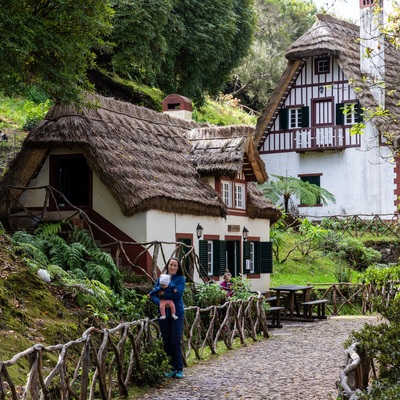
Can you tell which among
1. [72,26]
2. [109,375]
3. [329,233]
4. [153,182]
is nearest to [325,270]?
[329,233]

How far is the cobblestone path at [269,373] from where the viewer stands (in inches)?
472

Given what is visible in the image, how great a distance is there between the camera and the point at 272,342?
61.9ft

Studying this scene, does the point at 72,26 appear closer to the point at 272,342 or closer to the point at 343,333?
the point at 272,342

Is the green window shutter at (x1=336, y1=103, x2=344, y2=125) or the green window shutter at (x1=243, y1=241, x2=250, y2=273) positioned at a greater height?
the green window shutter at (x1=336, y1=103, x2=344, y2=125)

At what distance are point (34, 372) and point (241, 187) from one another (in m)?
18.2

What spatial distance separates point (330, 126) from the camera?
130 feet

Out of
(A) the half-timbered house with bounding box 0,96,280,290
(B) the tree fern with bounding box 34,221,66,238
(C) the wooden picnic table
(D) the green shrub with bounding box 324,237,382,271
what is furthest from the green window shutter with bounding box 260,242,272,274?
(B) the tree fern with bounding box 34,221,66,238

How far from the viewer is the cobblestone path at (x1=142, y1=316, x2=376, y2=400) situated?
11984mm

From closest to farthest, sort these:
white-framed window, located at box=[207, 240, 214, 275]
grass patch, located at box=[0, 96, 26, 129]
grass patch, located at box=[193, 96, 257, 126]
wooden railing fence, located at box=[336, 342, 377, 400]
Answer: wooden railing fence, located at box=[336, 342, 377, 400], white-framed window, located at box=[207, 240, 214, 275], grass patch, located at box=[0, 96, 26, 129], grass patch, located at box=[193, 96, 257, 126]

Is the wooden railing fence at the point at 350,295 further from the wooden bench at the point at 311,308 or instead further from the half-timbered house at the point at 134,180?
the half-timbered house at the point at 134,180

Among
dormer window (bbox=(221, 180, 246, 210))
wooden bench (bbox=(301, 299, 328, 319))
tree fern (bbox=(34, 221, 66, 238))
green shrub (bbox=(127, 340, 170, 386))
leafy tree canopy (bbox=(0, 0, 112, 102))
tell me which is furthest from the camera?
dormer window (bbox=(221, 180, 246, 210))

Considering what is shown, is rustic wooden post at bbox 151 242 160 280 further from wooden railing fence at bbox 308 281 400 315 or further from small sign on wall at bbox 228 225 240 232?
wooden railing fence at bbox 308 281 400 315

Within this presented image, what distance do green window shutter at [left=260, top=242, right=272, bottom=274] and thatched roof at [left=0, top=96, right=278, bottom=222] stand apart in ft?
12.9

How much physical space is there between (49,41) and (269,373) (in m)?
7.55
